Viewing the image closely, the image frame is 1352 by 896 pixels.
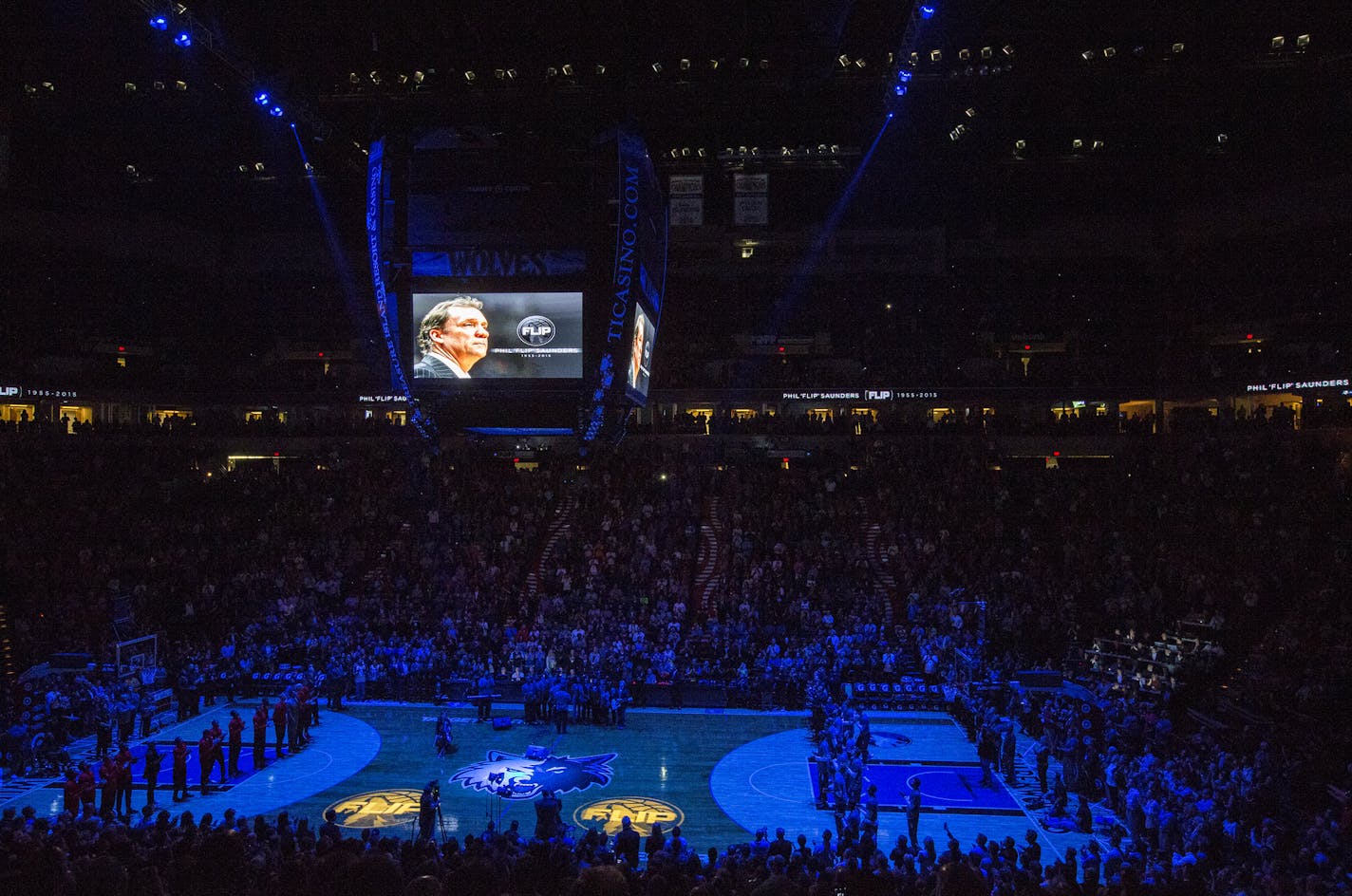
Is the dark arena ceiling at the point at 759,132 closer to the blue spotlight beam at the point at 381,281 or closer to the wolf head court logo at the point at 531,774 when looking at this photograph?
the blue spotlight beam at the point at 381,281

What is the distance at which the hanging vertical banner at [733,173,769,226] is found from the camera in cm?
2355

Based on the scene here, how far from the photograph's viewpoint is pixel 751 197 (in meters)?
23.7

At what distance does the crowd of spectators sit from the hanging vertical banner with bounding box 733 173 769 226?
Answer: 846 cm

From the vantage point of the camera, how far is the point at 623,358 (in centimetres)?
1058

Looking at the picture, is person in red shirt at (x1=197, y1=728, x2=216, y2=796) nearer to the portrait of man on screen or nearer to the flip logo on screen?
the portrait of man on screen

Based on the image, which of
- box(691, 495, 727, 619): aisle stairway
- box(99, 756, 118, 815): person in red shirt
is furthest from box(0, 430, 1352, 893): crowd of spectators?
box(99, 756, 118, 815): person in red shirt

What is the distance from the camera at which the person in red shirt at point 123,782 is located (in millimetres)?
16406

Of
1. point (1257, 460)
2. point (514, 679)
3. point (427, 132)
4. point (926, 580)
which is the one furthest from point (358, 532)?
point (1257, 460)

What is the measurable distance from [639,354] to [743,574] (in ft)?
61.7

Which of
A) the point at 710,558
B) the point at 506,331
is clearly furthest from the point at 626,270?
the point at 710,558

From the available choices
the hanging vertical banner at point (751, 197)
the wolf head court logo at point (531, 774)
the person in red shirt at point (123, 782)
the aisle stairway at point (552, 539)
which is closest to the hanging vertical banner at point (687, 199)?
the hanging vertical banner at point (751, 197)

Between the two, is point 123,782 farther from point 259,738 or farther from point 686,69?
point 686,69

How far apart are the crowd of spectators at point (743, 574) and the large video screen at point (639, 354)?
19.7 feet

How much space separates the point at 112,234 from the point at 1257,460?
42384 mm
